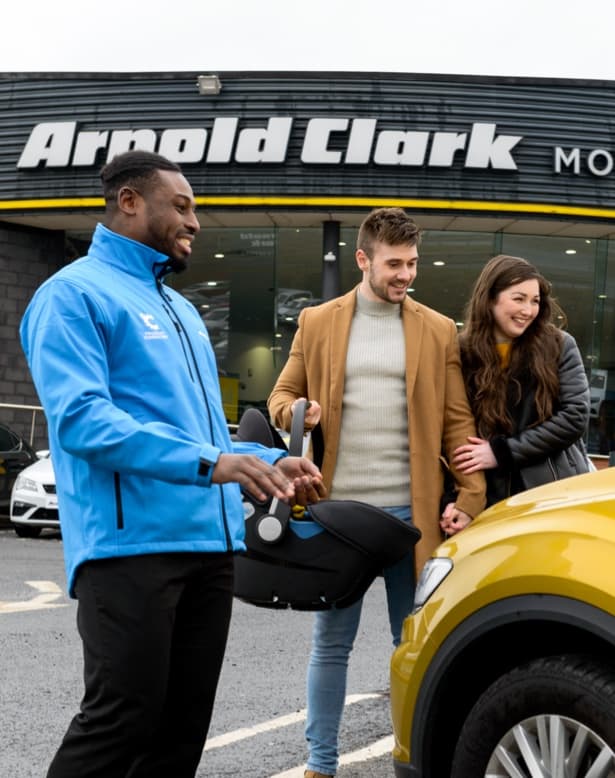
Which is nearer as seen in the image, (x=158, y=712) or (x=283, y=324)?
(x=158, y=712)

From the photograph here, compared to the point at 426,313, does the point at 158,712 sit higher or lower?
lower

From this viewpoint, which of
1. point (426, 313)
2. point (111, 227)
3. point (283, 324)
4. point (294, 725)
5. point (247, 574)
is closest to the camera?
point (111, 227)

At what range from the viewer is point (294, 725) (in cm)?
489

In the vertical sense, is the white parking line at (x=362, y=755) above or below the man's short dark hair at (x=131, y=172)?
below

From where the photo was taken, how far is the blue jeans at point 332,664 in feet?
12.4

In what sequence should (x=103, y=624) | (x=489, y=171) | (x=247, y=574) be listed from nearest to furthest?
1. (x=103, y=624)
2. (x=247, y=574)
3. (x=489, y=171)

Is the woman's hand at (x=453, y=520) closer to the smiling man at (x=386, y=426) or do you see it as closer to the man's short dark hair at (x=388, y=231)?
the smiling man at (x=386, y=426)

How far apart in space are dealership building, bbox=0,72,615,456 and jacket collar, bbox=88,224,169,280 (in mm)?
14082

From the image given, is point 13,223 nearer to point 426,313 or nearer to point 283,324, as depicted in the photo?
point 283,324

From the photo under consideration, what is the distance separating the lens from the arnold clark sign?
16516mm

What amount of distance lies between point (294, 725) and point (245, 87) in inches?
528

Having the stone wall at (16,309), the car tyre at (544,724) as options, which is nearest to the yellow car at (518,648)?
the car tyre at (544,724)

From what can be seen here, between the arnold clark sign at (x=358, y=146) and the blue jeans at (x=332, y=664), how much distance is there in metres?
13.3

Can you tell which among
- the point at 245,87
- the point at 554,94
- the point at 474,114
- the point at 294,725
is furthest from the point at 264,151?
the point at 294,725
